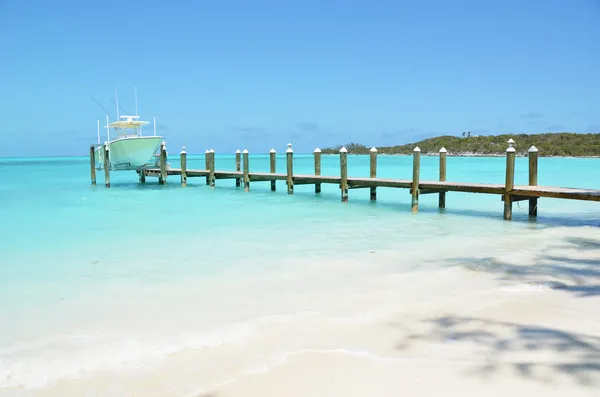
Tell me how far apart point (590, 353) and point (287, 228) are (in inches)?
366

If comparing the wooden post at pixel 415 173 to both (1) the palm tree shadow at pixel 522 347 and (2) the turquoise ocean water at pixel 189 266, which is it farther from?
(1) the palm tree shadow at pixel 522 347

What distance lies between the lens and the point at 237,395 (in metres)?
4.28

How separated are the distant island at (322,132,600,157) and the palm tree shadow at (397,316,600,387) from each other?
8407 centimetres

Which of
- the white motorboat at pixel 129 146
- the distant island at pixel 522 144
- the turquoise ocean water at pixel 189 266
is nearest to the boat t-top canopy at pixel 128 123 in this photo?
the white motorboat at pixel 129 146

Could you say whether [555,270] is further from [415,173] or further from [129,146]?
[129,146]

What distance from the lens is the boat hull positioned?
86.1ft

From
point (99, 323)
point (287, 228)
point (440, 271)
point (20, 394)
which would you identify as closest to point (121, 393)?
point (20, 394)

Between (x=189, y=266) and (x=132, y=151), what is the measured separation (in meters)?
19.0

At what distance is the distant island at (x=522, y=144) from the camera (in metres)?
81.9

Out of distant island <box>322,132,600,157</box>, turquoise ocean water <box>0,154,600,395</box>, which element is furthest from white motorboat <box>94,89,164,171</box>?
distant island <box>322,132,600,157</box>

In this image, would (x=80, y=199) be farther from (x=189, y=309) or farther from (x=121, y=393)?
(x=121, y=393)

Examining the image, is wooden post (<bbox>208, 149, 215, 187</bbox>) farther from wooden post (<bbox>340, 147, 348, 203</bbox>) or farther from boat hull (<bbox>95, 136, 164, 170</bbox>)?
wooden post (<bbox>340, 147, 348, 203</bbox>)

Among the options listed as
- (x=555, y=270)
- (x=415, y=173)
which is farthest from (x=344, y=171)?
(x=555, y=270)

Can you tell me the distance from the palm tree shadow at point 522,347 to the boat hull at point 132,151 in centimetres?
2288
